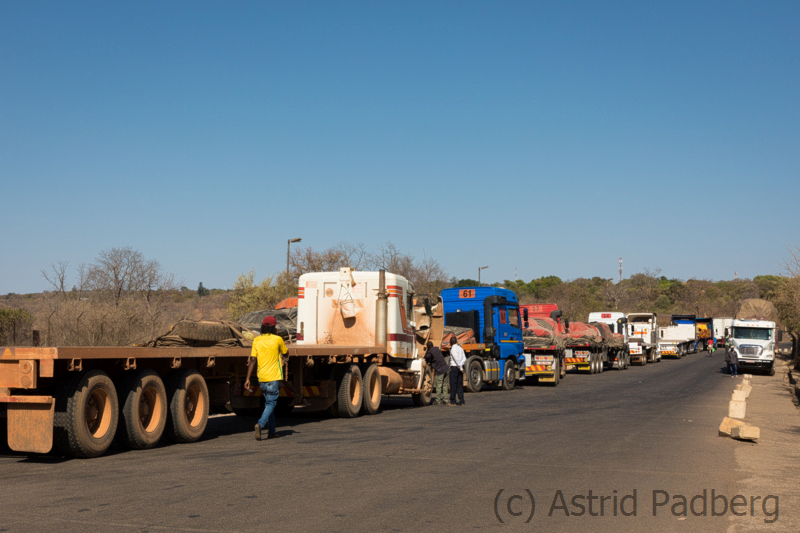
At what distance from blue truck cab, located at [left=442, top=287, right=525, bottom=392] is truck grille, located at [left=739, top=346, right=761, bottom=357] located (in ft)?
54.2

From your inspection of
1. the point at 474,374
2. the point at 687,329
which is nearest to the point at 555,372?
the point at 474,374

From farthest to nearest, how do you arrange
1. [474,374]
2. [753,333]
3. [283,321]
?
[753,333], [474,374], [283,321]

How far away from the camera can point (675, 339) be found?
58500mm

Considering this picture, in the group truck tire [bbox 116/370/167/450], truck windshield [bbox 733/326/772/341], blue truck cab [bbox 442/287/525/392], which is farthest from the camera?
truck windshield [bbox 733/326/772/341]

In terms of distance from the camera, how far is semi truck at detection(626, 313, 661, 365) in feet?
157

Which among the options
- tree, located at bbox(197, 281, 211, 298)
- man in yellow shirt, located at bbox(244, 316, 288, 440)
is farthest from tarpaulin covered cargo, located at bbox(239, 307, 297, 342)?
tree, located at bbox(197, 281, 211, 298)

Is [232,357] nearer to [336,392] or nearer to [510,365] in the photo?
[336,392]

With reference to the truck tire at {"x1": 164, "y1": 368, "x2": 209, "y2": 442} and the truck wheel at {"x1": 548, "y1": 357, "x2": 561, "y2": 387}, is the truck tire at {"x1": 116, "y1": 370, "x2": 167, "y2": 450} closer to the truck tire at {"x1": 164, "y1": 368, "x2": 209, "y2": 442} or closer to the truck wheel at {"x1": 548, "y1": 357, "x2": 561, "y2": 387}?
the truck tire at {"x1": 164, "y1": 368, "x2": 209, "y2": 442}

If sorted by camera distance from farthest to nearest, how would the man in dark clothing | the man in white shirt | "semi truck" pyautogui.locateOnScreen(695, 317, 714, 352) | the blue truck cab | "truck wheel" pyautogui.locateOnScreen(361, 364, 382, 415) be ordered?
"semi truck" pyautogui.locateOnScreen(695, 317, 714, 352) → the blue truck cab → the man in white shirt → the man in dark clothing → "truck wheel" pyautogui.locateOnScreen(361, 364, 382, 415)

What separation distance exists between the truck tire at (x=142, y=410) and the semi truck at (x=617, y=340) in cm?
3250

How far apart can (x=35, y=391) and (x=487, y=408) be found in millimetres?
10905

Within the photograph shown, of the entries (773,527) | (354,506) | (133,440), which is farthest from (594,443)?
(133,440)

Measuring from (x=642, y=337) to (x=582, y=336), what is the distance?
49.6ft

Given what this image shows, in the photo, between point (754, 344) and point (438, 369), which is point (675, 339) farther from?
point (438, 369)
